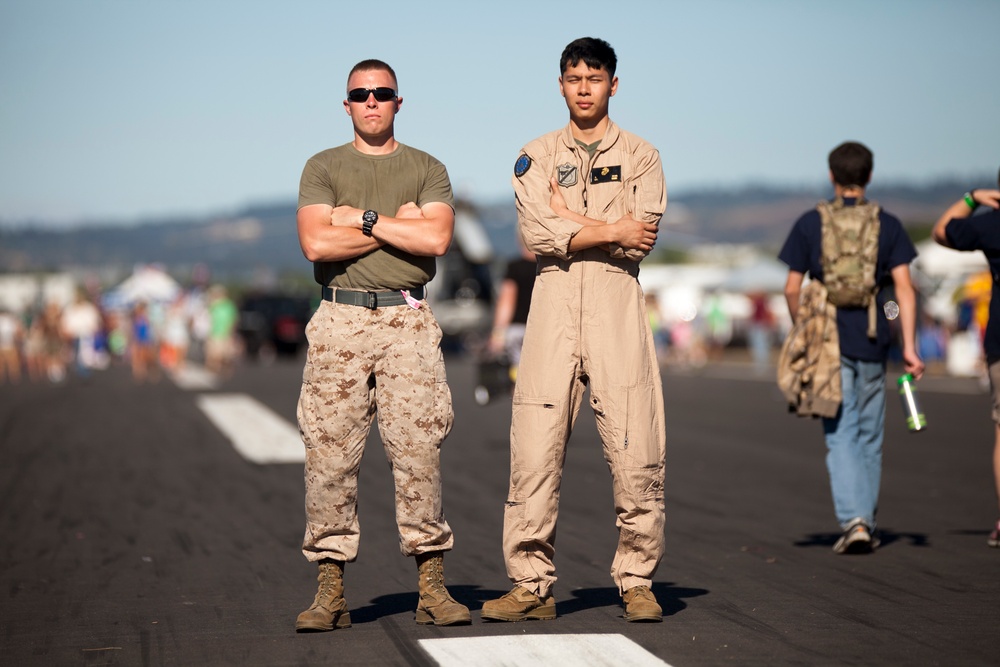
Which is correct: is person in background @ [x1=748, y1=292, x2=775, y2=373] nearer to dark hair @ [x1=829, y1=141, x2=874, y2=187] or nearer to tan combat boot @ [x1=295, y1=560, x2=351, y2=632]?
dark hair @ [x1=829, y1=141, x2=874, y2=187]

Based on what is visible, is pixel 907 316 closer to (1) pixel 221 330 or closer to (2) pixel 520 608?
(2) pixel 520 608

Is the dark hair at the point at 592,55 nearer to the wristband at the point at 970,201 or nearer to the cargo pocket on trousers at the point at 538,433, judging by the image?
the cargo pocket on trousers at the point at 538,433

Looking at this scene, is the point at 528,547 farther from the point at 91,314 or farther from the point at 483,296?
the point at 483,296

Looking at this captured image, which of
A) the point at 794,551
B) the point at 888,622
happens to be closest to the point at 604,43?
the point at 888,622

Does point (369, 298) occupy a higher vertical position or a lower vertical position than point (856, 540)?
higher

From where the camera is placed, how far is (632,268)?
5.58 metres

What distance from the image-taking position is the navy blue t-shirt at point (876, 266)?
754cm

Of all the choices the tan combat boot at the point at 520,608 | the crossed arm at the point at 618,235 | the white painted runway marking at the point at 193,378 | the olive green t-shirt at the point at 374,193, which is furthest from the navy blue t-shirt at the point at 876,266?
the white painted runway marking at the point at 193,378

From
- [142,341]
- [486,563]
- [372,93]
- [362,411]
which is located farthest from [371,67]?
[142,341]

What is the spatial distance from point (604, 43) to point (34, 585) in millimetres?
3651

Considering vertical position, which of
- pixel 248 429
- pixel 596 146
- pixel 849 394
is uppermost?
pixel 596 146

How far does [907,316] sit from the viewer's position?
24.4ft

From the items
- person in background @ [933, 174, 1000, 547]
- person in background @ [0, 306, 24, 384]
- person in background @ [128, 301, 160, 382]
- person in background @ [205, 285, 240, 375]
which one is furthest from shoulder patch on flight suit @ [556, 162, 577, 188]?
person in background @ [0, 306, 24, 384]

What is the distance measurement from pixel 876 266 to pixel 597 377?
2.63 meters
